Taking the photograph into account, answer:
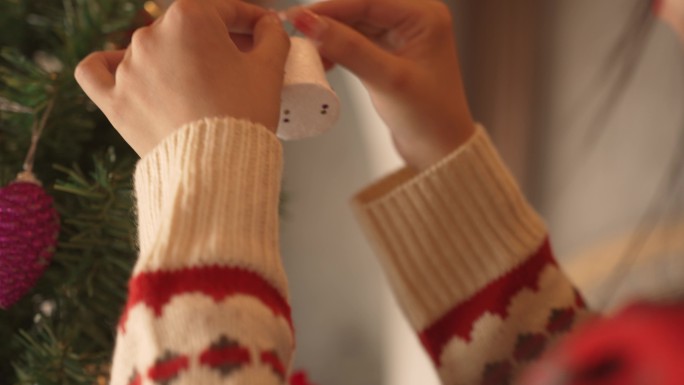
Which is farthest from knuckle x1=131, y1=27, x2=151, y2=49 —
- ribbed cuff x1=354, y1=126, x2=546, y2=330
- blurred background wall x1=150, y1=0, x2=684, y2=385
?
Result: blurred background wall x1=150, y1=0, x2=684, y2=385

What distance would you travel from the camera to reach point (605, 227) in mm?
738

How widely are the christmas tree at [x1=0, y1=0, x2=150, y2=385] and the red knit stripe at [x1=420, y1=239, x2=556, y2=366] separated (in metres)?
0.24

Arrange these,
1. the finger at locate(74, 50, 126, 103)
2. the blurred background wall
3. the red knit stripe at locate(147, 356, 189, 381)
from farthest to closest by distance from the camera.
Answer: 1. the blurred background wall
2. the finger at locate(74, 50, 126, 103)
3. the red knit stripe at locate(147, 356, 189, 381)

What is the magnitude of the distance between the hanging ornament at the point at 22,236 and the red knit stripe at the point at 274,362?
0.20m

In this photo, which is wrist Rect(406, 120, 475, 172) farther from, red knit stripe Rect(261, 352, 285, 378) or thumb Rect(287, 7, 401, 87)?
red knit stripe Rect(261, 352, 285, 378)

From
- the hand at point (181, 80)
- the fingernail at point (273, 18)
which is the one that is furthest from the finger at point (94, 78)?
the fingernail at point (273, 18)

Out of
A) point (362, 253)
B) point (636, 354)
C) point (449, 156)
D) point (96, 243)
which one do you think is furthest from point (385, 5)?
point (362, 253)

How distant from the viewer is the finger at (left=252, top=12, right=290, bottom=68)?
433 millimetres

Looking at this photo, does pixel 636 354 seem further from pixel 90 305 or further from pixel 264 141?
pixel 90 305

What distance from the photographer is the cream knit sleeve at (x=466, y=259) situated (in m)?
0.53

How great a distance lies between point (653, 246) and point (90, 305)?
535mm

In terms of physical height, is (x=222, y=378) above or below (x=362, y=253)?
above

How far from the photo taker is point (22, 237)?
437mm

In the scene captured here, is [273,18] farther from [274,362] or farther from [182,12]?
[274,362]
